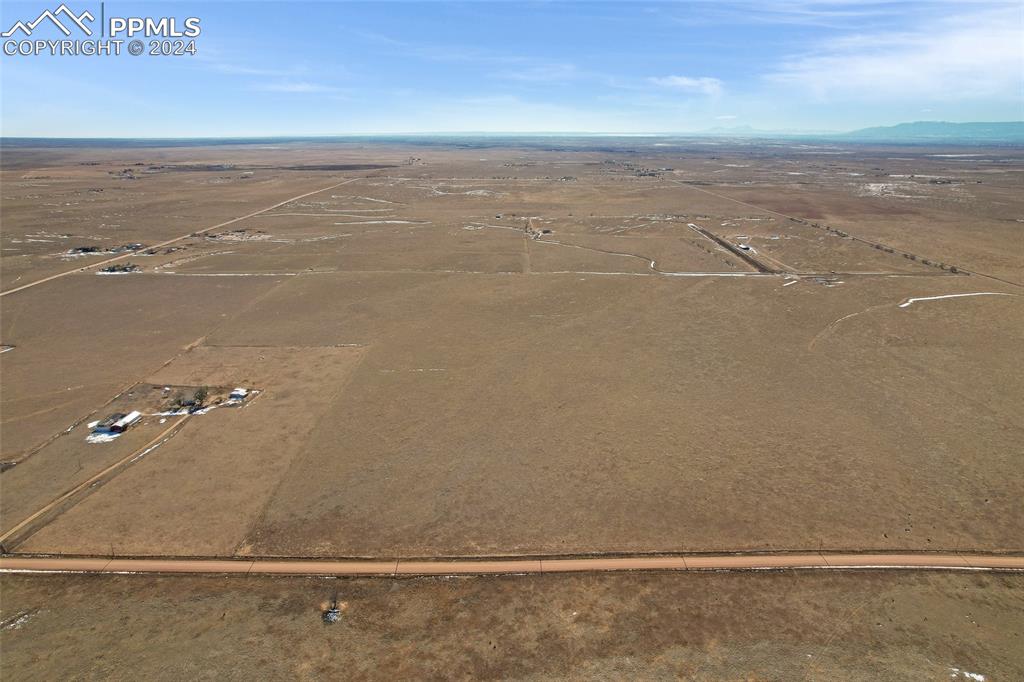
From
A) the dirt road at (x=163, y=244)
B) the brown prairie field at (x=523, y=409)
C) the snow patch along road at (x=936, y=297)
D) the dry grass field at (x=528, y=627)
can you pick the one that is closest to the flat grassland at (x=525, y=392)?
the brown prairie field at (x=523, y=409)

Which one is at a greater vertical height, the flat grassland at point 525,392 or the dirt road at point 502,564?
the flat grassland at point 525,392

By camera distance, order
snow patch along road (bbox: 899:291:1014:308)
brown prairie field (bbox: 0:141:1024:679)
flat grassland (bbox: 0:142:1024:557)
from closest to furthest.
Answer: brown prairie field (bbox: 0:141:1024:679) → flat grassland (bbox: 0:142:1024:557) → snow patch along road (bbox: 899:291:1014:308)

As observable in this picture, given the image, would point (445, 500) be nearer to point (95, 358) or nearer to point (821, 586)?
point (821, 586)

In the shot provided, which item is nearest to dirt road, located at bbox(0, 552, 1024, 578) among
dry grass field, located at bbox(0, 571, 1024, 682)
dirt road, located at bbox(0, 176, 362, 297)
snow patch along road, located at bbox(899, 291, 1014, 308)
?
dry grass field, located at bbox(0, 571, 1024, 682)

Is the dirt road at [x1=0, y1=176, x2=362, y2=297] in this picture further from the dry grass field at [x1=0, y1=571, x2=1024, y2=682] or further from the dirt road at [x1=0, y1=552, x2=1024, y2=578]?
the dry grass field at [x1=0, y1=571, x2=1024, y2=682]

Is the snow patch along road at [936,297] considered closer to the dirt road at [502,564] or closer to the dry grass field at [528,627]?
the dirt road at [502,564]

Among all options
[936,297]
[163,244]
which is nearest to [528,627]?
[936,297]
